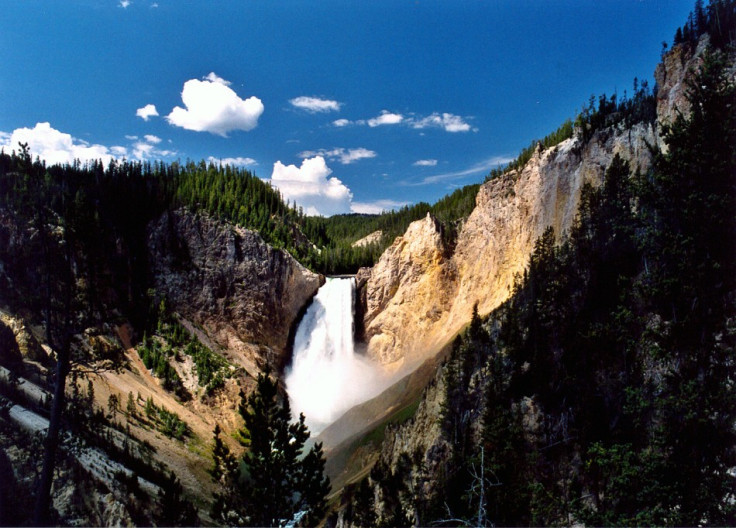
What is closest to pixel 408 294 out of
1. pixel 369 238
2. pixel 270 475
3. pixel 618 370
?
pixel 369 238

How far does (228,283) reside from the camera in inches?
2493

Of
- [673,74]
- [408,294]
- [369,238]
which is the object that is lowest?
[408,294]

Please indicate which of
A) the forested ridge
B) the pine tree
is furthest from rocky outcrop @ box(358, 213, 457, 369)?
the pine tree

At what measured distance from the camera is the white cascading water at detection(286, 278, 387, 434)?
5822 centimetres

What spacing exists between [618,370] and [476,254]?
108 feet

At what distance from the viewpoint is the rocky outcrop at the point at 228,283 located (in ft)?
200

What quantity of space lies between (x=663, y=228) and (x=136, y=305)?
56027mm

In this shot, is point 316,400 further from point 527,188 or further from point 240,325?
point 527,188

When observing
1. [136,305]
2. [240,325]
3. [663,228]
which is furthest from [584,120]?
[136,305]

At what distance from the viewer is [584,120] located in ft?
160

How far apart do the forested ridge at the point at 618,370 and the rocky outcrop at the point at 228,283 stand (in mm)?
Result: 33093

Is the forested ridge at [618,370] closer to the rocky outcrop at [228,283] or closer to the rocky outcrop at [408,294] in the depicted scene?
the rocky outcrop at [408,294]

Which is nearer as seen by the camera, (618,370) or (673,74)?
(618,370)

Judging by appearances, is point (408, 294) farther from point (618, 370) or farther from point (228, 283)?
point (618, 370)
